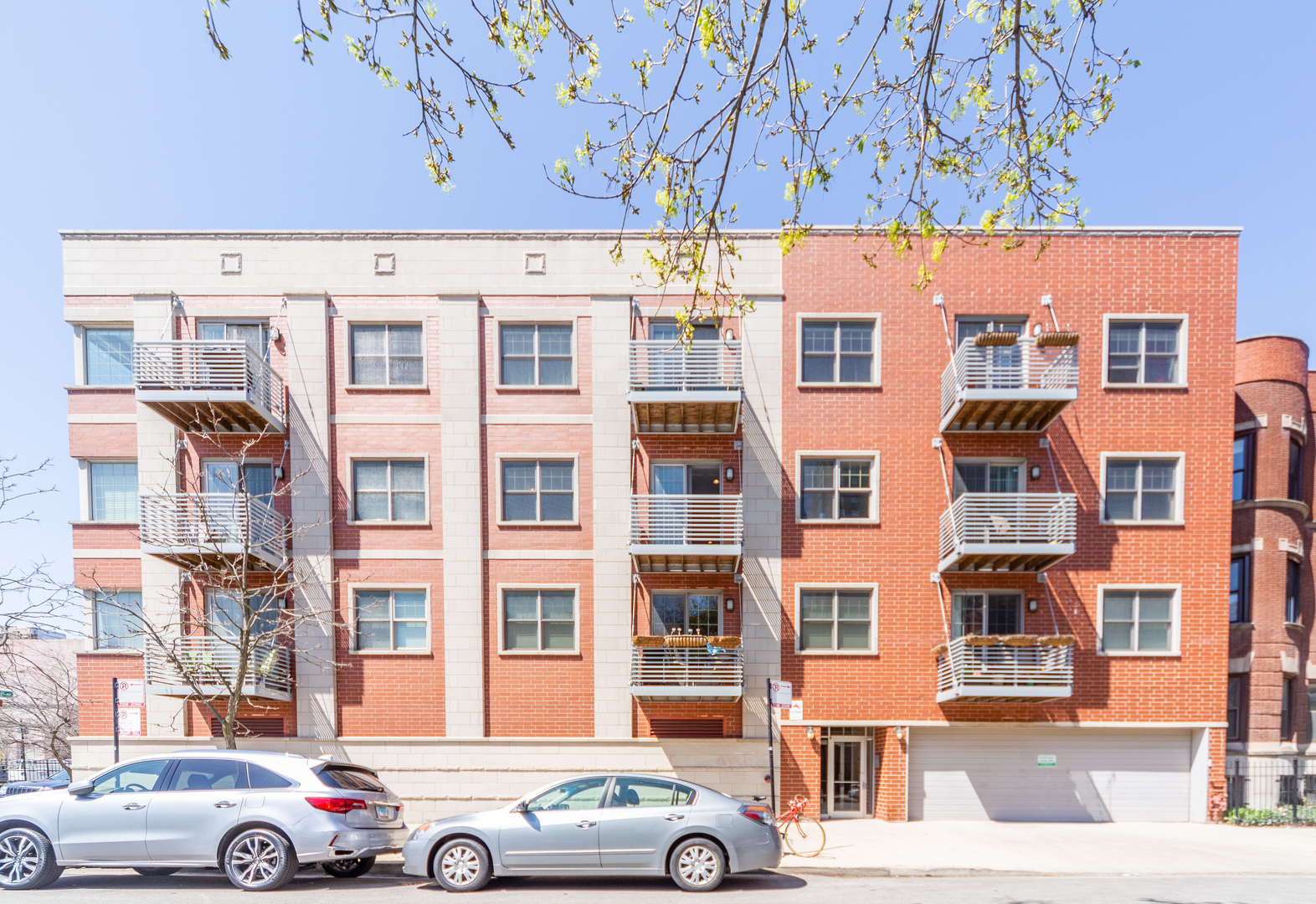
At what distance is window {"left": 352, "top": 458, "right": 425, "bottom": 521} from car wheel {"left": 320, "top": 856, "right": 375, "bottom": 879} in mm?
7375

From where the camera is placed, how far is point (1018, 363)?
14.1 m

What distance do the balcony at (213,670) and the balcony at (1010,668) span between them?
1382cm

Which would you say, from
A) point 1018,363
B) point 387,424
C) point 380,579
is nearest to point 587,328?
point 387,424

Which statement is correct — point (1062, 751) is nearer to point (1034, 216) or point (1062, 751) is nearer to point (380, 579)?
point (1034, 216)

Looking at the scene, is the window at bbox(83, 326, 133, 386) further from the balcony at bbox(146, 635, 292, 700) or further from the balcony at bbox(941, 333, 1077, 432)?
the balcony at bbox(941, 333, 1077, 432)

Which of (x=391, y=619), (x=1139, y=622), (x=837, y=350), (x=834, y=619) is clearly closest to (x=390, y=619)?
(x=391, y=619)

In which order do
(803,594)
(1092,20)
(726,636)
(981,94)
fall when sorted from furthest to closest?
(803,594)
(726,636)
(981,94)
(1092,20)

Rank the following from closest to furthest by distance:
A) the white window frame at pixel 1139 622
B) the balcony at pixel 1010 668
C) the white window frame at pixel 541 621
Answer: the balcony at pixel 1010 668, the white window frame at pixel 1139 622, the white window frame at pixel 541 621

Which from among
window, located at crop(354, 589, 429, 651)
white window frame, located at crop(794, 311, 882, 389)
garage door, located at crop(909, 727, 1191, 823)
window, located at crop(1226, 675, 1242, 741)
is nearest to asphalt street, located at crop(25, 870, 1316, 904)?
garage door, located at crop(909, 727, 1191, 823)

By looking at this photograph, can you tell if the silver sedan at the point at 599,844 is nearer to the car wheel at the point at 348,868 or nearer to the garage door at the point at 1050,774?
the car wheel at the point at 348,868

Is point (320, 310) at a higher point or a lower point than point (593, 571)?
higher

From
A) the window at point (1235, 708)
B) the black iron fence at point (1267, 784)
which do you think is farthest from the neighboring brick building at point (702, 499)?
the window at point (1235, 708)

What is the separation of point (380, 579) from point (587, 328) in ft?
23.9

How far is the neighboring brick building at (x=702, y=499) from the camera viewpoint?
14.4 meters
